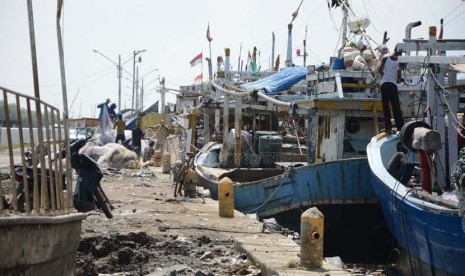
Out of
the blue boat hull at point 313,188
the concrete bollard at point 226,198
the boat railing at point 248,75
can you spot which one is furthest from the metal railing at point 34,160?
the boat railing at point 248,75

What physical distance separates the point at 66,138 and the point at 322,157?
34.6 ft

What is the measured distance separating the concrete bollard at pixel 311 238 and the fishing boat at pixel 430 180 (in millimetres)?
2047

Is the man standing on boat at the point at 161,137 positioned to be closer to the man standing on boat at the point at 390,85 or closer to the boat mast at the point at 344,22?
the boat mast at the point at 344,22

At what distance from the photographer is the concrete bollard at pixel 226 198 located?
12050mm

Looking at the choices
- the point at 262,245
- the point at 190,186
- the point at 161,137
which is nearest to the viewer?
the point at 262,245

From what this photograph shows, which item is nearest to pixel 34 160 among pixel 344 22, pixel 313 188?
pixel 313 188

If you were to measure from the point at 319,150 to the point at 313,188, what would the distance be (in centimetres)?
257

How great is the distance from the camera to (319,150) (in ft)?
55.1

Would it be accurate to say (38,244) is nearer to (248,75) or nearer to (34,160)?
(34,160)

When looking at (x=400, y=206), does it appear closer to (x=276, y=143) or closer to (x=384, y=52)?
(x=384, y=52)

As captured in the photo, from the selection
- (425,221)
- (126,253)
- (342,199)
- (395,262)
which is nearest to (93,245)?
(126,253)

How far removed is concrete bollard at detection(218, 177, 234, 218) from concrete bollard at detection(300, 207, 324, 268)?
16.2 ft

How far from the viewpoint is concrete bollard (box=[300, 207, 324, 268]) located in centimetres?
709

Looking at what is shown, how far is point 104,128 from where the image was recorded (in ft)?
90.5
